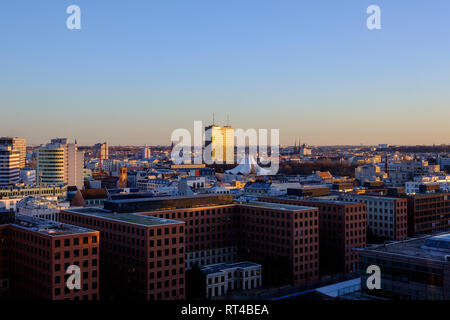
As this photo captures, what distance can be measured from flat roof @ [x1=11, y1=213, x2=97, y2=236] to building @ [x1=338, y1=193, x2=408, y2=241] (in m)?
29.1

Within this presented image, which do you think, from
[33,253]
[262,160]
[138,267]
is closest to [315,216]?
[138,267]

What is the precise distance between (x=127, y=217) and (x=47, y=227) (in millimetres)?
6262

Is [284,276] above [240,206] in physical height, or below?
below

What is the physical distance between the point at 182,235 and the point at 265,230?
10.1 meters

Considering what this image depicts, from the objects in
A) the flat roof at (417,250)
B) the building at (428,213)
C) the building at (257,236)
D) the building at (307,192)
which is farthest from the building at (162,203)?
the building at (428,213)

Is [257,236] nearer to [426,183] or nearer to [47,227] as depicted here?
[47,227]

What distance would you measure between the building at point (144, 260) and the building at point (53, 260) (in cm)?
304

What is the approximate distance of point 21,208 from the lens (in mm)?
44094

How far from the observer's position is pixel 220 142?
150m

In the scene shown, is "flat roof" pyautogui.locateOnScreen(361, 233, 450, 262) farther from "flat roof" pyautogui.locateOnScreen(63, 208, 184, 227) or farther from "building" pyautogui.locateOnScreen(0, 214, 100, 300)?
"building" pyautogui.locateOnScreen(0, 214, 100, 300)

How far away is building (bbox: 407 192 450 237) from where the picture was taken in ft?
156
